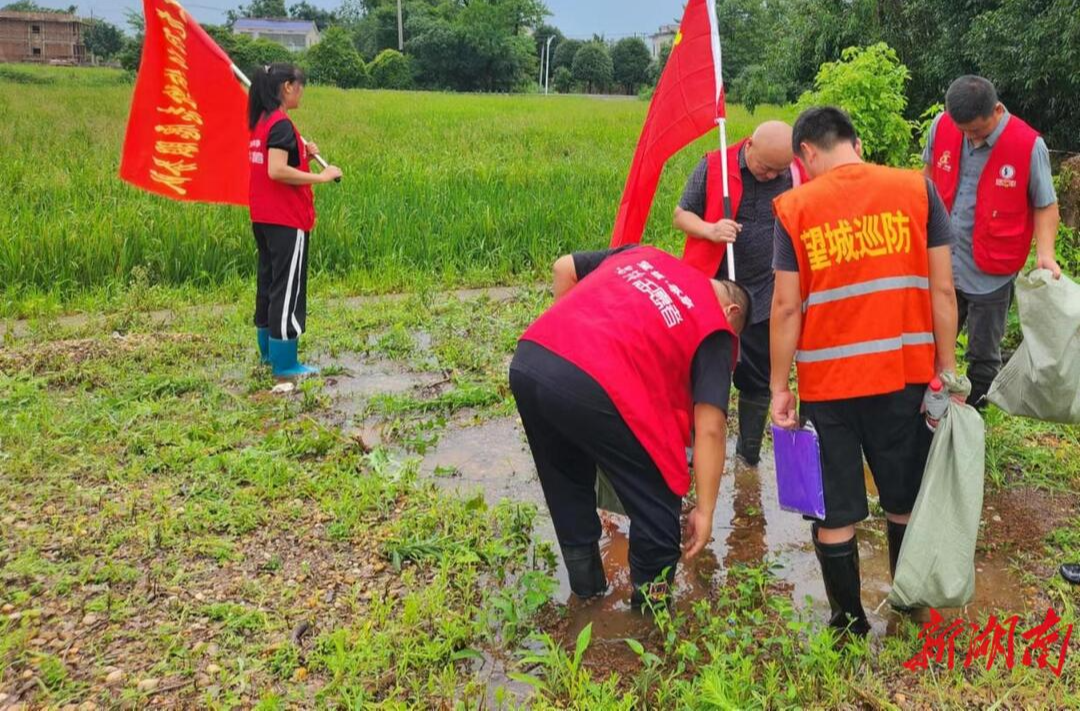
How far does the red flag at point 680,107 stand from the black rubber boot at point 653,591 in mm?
1510

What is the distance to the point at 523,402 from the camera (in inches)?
107

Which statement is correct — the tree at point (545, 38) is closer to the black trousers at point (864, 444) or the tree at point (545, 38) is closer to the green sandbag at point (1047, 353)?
the green sandbag at point (1047, 353)

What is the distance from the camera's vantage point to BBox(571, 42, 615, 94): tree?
69000 millimetres

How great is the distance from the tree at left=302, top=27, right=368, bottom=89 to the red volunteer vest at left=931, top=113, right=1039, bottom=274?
43.4 metres

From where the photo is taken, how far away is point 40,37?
6256cm

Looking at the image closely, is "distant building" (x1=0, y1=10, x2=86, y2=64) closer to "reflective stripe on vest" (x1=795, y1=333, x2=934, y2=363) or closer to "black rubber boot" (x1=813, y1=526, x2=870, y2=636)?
"reflective stripe on vest" (x1=795, y1=333, x2=934, y2=363)

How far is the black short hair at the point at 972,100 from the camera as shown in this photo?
12.2 feet

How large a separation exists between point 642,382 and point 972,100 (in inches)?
85.2

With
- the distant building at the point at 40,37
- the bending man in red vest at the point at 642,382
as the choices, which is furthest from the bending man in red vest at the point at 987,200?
Answer: the distant building at the point at 40,37

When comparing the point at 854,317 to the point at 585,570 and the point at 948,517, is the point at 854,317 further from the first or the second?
the point at 585,570

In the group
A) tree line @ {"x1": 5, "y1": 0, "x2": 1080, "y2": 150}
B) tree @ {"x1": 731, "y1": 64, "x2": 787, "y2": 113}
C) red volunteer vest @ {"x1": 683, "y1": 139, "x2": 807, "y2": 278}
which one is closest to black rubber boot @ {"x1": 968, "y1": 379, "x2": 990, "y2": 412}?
red volunteer vest @ {"x1": 683, "y1": 139, "x2": 807, "y2": 278}

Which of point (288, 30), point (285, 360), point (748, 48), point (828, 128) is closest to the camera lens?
point (828, 128)

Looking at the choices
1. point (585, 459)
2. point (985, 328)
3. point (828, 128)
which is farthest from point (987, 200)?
point (585, 459)

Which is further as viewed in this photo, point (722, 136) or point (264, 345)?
point (264, 345)
